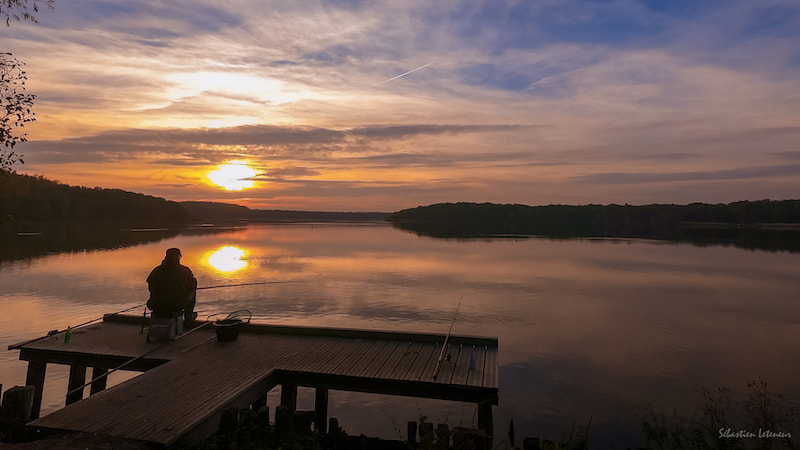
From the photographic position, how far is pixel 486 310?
81.5 feet

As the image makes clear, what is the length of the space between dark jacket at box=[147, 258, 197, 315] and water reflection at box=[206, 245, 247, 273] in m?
27.1

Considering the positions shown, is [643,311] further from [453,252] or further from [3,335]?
[453,252]

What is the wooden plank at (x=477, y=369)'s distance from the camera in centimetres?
931

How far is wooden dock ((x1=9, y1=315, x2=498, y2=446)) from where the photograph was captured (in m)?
7.29

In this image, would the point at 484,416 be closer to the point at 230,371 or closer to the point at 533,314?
the point at 230,371

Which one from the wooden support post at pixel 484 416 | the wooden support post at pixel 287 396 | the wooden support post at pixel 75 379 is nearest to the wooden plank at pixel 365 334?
the wooden support post at pixel 287 396

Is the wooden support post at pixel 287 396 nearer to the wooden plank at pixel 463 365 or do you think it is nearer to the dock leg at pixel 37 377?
the wooden plank at pixel 463 365

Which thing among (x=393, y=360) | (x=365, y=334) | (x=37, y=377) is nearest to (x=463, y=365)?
(x=393, y=360)

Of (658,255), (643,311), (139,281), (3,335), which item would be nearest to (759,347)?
(643,311)

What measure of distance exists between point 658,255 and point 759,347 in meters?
40.2

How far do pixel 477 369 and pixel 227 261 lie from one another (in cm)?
3918

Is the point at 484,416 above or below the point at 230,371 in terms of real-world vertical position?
below

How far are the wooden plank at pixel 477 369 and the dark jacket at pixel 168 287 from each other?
7.27m

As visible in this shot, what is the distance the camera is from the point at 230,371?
9633 mm
